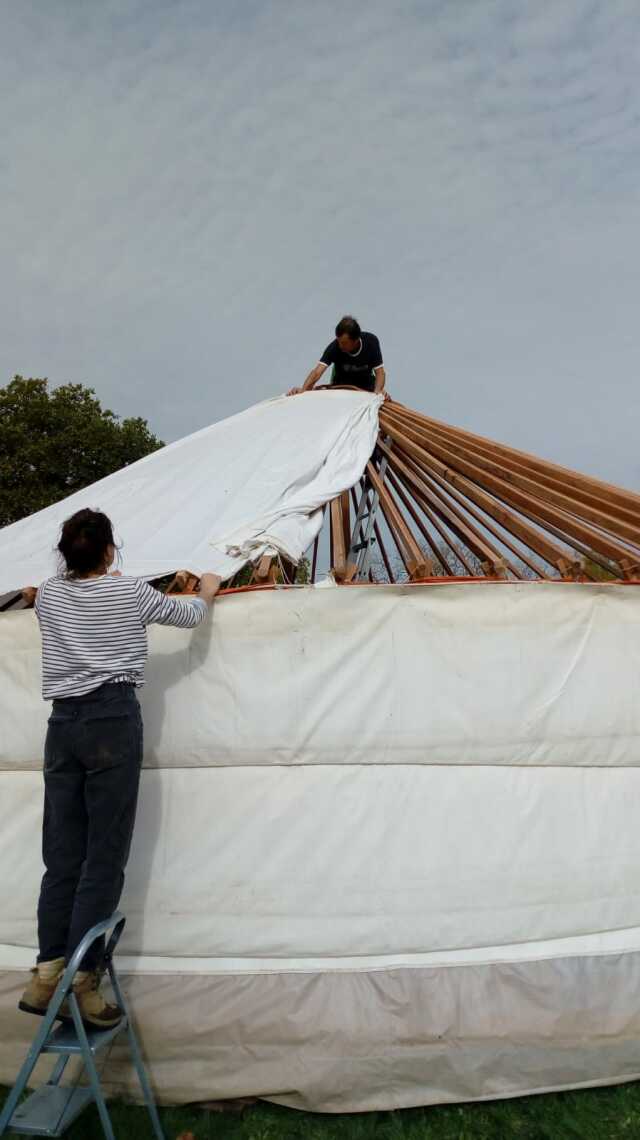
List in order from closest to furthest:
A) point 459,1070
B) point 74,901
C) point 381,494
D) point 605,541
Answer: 1. point 74,901
2. point 459,1070
3. point 605,541
4. point 381,494

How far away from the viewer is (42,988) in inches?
62.0

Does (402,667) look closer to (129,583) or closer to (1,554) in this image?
(129,583)

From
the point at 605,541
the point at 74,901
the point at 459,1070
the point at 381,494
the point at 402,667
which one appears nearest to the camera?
the point at 74,901

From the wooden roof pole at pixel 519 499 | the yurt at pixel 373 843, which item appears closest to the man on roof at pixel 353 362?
the wooden roof pole at pixel 519 499

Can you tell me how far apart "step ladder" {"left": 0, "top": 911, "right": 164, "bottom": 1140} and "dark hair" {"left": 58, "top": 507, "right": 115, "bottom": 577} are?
72 centimetres

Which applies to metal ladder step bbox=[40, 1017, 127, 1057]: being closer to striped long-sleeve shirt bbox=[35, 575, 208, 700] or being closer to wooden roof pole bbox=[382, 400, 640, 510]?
striped long-sleeve shirt bbox=[35, 575, 208, 700]

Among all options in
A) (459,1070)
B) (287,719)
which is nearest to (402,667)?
(287,719)

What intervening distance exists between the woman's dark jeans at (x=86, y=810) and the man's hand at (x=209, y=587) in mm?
326

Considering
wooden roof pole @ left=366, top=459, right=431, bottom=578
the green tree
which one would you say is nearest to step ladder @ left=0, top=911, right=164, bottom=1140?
→ wooden roof pole @ left=366, top=459, right=431, bottom=578

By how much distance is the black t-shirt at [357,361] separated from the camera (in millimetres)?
3570

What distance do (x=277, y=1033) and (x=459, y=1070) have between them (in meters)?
0.43

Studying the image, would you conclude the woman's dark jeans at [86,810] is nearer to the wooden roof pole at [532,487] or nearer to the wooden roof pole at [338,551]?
the wooden roof pole at [338,551]

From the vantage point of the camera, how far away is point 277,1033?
1.84 m

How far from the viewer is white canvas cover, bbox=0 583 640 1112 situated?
1.85 meters
